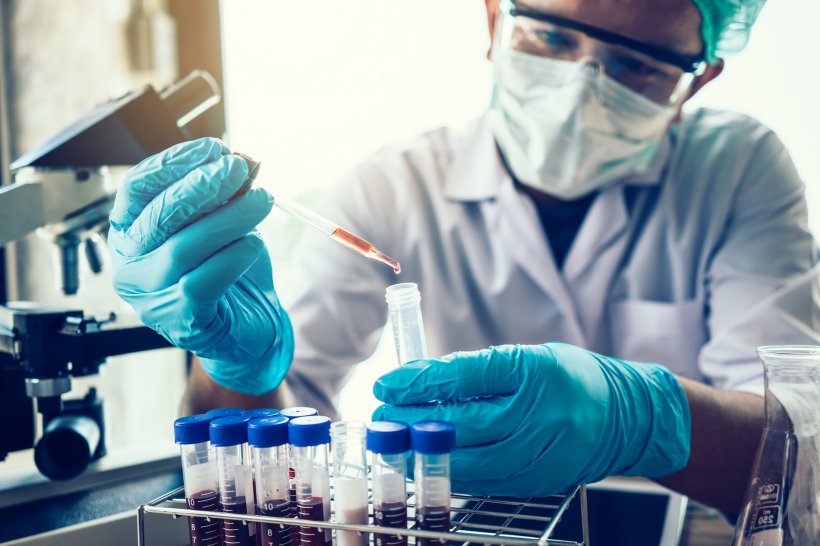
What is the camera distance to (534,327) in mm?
1679

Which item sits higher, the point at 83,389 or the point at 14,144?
the point at 14,144

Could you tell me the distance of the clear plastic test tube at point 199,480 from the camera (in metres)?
0.79

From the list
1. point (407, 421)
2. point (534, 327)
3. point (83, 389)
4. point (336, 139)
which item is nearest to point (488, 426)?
point (407, 421)

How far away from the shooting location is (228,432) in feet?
2.54

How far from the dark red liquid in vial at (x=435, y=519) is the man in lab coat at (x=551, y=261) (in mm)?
141

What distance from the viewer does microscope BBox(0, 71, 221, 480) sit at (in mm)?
1143

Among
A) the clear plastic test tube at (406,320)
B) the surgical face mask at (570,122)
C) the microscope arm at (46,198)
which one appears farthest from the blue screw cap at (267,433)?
the surgical face mask at (570,122)

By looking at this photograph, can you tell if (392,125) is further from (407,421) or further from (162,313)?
(407,421)

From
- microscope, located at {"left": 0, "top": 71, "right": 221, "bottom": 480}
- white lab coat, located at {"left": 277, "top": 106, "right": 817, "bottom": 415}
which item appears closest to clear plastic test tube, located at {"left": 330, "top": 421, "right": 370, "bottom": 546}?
microscope, located at {"left": 0, "top": 71, "right": 221, "bottom": 480}

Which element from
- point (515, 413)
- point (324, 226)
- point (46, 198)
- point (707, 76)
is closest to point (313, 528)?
point (515, 413)

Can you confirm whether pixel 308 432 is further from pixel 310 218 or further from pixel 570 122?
pixel 570 122

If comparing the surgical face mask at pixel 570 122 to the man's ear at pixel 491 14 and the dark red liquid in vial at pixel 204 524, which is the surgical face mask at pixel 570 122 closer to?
the man's ear at pixel 491 14

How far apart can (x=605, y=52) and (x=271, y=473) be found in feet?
3.64

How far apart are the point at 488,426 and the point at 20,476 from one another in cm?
86
